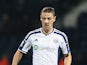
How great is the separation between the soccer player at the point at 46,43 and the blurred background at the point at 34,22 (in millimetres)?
4048

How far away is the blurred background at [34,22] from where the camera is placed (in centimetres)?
1017

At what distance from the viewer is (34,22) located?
1055 centimetres

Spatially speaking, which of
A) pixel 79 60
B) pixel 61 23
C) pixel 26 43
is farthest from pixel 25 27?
pixel 26 43

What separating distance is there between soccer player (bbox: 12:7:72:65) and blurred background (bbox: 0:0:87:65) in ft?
13.3

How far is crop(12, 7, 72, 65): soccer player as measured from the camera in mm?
5750

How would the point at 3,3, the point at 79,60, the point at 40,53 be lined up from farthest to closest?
the point at 3,3 < the point at 79,60 < the point at 40,53

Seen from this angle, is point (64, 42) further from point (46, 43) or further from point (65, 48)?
point (46, 43)

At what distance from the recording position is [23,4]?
35.1 ft

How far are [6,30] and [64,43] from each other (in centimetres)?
490

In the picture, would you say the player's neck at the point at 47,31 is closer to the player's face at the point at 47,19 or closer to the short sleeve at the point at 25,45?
the player's face at the point at 47,19

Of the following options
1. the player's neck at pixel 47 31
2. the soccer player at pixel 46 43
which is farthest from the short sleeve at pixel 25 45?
the player's neck at pixel 47 31

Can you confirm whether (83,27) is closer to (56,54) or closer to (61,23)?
(61,23)

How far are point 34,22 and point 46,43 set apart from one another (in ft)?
15.5

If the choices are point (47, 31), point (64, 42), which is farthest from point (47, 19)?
point (64, 42)
